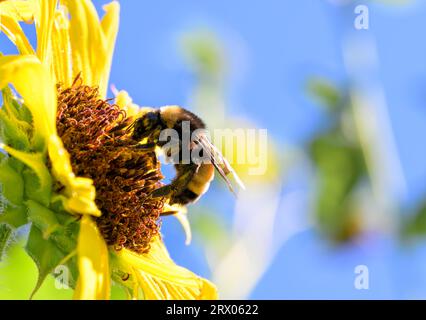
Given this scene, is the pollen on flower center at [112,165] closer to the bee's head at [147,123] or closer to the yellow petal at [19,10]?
the bee's head at [147,123]

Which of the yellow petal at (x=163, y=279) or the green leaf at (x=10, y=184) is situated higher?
the green leaf at (x=10, y=184)

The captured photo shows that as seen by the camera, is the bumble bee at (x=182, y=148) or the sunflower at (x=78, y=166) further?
the bumble bee at (x=182, y=148)

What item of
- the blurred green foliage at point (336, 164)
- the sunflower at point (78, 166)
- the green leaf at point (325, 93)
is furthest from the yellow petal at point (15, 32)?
the blurred green foliage at point (336, 164)

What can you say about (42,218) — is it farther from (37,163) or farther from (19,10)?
(19,10)

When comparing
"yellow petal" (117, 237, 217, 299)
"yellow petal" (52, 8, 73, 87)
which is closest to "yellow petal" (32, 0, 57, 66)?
"yellow petal" (52, 8, 73, 87)

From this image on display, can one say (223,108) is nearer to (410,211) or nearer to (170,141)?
(410,211)
